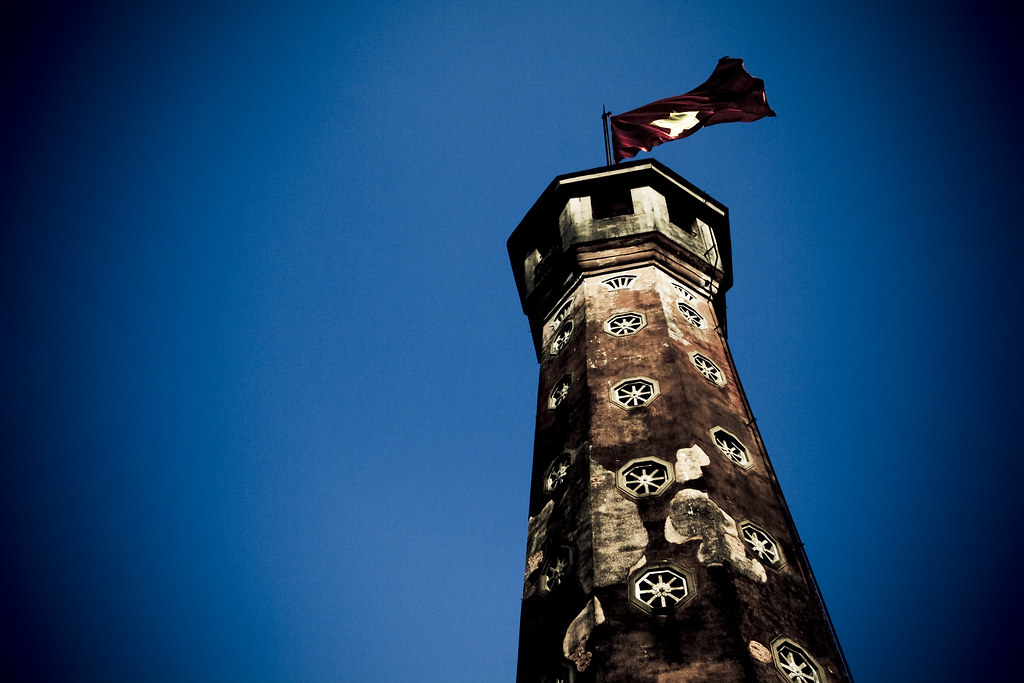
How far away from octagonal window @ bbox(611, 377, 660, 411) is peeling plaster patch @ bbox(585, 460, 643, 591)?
198cm

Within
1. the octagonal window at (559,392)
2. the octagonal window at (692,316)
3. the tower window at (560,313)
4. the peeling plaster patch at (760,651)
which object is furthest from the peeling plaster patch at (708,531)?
the tower window at (560,313)

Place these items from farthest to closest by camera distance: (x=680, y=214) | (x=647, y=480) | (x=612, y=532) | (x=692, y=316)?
(x=680, y=214) → (x=692, y=316) → (x=647, y=480) → (x=612, y=532)

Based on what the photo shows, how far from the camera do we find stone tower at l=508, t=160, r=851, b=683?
38.9 feet

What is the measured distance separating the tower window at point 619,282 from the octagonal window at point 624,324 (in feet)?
3.71

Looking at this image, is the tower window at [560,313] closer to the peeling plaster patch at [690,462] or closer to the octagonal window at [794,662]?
the peeling plaster patch at [690,462]

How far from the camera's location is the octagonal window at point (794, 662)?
449 inches

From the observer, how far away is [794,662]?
11.7 m

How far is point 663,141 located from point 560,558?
1261cm

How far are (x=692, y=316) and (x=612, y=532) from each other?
290 inches

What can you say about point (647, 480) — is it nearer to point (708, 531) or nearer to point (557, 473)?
point (708, 531)

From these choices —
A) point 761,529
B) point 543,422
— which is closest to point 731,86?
point 543,422

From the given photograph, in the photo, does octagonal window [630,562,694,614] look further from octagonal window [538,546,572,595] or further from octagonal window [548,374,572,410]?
octagonal window [548,374,572,410]

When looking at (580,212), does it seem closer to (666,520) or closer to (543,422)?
(543,422)

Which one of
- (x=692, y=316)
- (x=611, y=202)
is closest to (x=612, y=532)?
(x=692, y=316)
